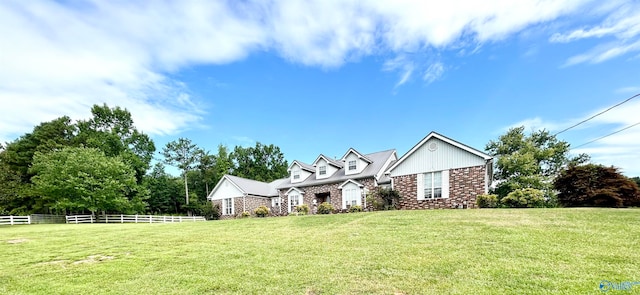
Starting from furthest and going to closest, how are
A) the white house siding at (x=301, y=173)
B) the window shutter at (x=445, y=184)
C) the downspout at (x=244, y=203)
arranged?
the downspout at (x=244, y=203) < the white house siding at (x=301, y=173) < the window shutter at (x=445, y=184)

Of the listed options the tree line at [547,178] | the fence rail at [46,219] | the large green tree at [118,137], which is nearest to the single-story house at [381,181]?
the tree line at [547,178]

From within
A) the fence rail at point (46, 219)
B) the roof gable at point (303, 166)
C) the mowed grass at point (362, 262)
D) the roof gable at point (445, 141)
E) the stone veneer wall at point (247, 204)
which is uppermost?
the roof gable at point (445, 141)

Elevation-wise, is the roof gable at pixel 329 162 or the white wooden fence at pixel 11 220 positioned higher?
the roof gable at pixel 329 162

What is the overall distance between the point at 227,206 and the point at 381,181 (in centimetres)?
1728

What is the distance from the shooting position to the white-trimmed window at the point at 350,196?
2183cm

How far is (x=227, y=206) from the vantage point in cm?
2995

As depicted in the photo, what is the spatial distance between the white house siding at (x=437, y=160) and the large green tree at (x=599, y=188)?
23.7 ft

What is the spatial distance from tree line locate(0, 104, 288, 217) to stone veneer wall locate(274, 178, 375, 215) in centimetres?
904

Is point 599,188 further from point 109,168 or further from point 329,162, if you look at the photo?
point 109,168

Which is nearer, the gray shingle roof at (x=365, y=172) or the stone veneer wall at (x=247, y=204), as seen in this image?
the gray shingle roof at (x=365, y=172)

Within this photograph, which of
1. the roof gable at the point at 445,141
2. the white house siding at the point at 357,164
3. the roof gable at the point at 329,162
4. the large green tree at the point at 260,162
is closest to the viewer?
the roof gable at the point at 445,141

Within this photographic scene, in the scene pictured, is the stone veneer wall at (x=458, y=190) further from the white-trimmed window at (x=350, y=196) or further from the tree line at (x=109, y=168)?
the tree line at (x=109, y=168)

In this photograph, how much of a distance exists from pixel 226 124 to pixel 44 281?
1027 inches

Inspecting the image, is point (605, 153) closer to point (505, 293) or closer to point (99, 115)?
point (505, 293)
